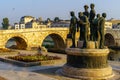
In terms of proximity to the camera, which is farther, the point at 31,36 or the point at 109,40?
the point at 109,40

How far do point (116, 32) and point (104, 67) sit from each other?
45.3 metres

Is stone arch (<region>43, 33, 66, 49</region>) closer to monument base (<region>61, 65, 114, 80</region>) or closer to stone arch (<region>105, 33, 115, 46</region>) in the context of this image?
stone arch (<region>105, 33, 115, 46</region>)

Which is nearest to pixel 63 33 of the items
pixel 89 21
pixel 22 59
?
pixel 22 59

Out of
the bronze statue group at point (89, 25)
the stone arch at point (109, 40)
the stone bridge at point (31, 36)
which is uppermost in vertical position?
the bronze statue group at point (89, 25)

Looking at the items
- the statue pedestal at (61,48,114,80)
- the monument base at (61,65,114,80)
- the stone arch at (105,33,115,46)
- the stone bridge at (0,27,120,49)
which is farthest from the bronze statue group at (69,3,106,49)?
the stone arch at (105,33,115,46)

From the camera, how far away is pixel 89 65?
1251 centimetres

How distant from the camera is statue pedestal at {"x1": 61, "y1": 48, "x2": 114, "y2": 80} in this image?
12320 millimetres

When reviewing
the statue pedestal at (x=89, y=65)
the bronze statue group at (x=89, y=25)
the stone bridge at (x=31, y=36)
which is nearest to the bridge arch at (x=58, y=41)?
the stone bridge at (x=31, y=36)

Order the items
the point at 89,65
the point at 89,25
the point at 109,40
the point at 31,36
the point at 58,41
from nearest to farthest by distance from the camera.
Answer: the point at 89,65, the point at 89,25, the point at 31,36, the point at 58,41, the point at 109,40

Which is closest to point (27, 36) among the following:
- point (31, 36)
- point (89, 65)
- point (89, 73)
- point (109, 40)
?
point (31, 36)

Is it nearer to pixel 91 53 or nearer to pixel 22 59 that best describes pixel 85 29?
pixel 91 53

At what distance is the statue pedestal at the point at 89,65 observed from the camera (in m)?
12.3

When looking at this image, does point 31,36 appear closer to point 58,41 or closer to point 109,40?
point 58,41

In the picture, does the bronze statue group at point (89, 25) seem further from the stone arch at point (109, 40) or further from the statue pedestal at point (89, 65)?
the stone arch at point (109, 40)
